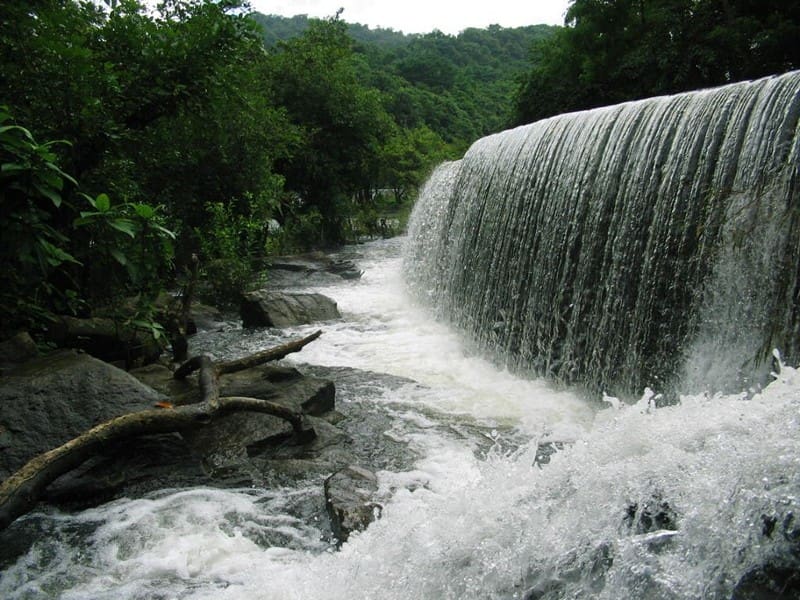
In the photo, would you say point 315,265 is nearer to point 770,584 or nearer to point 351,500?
point 351,500

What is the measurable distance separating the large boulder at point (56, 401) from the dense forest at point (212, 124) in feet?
2.00

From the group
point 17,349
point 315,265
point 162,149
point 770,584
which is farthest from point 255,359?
point 315,265

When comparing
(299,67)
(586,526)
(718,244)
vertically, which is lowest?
(586,526)

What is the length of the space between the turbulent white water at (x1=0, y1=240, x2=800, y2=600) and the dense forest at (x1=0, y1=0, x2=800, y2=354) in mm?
1592

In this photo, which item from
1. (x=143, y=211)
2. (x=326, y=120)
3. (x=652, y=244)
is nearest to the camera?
(x=143, y=211)

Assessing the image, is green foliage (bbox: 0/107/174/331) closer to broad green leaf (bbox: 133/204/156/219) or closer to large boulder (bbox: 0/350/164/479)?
broad green leaf (bbox: 133/204/156/219)

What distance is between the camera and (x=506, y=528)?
2.34 m

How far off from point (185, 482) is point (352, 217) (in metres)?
16.4

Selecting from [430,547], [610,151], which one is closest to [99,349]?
[430,547]

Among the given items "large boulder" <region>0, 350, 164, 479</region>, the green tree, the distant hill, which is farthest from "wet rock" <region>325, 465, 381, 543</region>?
the distant hill

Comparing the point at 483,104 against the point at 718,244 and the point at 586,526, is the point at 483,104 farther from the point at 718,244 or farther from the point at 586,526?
the point at 586,526

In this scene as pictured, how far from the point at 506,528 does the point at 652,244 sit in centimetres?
361

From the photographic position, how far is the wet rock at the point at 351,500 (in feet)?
10.7

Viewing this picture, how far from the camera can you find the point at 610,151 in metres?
5.95
